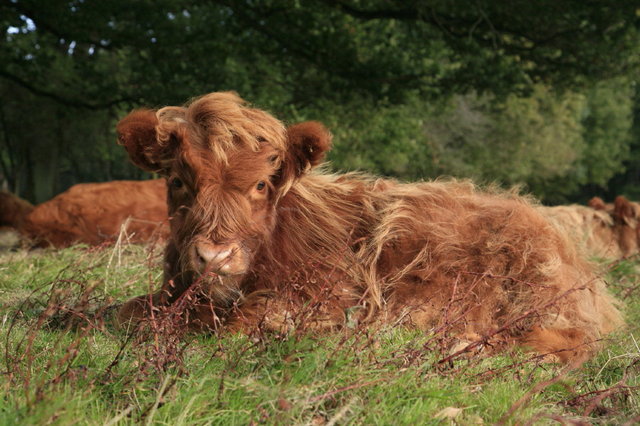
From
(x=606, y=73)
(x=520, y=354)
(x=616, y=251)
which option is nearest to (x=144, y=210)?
(x=520, y=354)

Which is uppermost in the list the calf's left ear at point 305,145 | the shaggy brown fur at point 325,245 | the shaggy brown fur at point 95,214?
the calf's left ear at point 305,145

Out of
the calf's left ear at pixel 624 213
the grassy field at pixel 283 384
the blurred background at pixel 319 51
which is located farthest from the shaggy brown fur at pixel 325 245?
the blurred background at pixel 319 51

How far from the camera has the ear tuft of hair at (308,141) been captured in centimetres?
352

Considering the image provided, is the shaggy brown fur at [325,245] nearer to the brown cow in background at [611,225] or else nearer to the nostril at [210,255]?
the nostril at [210,255]

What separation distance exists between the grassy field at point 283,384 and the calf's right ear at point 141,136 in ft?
3.58

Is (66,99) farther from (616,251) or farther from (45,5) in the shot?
(616,251)

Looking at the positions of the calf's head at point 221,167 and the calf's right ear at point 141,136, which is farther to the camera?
the calf's right ear at point 141,136

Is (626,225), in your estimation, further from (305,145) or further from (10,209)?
(10,209)

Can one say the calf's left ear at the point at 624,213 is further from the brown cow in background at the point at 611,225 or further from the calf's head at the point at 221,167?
the calf's head at the point at 221,167

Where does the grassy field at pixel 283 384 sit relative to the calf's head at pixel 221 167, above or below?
below

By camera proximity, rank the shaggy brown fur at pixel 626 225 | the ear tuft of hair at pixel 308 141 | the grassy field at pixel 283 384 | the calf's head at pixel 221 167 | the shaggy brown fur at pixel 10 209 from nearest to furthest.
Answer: the grassy field at pixel 283 384 < the calf's head at pixel 221 167 < the ear tuft of hair at pixel 308 141 < the shaggy brown fur at pixel 626 225 < the shaggy brown fur at pixel 10 209

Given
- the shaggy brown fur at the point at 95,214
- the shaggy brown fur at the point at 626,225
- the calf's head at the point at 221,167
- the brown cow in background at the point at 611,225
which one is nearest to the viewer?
the calf's head at the point at 221,167

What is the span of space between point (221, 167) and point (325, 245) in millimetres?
901

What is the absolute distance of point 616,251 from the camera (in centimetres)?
876
